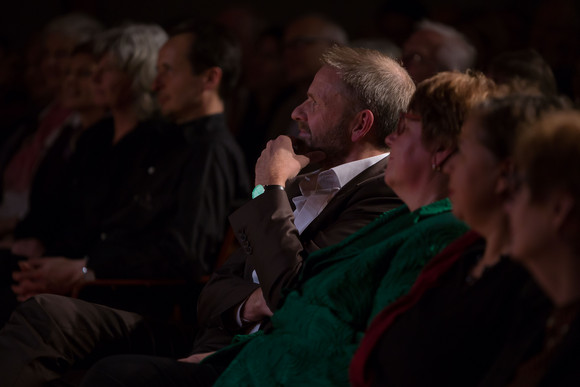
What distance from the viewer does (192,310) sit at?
120 inches

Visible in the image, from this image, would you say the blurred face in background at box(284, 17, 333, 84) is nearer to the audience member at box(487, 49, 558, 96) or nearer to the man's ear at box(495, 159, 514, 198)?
the audience member at box(487, 49, 558, 96)

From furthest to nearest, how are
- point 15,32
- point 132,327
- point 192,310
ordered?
point 15,32
point 192,310
point 132,327

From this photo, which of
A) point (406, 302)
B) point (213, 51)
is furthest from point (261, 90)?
point (406, 302)

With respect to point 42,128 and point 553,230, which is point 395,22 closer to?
point 42,128

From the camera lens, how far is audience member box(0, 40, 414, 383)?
83.5 inches

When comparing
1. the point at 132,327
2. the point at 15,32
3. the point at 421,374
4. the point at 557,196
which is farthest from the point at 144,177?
the point at 15,32

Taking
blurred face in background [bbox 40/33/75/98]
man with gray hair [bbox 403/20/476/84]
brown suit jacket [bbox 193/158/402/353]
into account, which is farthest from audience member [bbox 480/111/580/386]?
blurred face in background [bbox 40/33/75/98]

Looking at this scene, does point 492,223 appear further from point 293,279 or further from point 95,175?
point 95,175

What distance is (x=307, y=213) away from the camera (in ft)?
7.47

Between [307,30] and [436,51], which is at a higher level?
[436,51]

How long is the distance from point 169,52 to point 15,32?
146 inches

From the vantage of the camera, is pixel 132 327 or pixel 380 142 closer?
pixel 380 142

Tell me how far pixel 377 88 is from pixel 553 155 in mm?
1082

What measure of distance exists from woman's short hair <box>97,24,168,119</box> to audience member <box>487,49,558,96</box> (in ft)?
4.81
